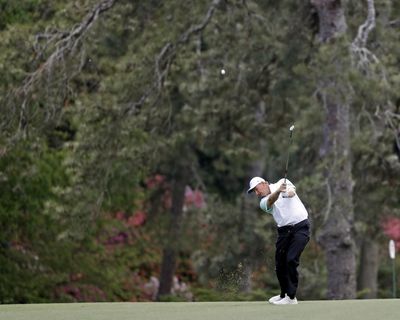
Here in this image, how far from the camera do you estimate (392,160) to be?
90.4 ft

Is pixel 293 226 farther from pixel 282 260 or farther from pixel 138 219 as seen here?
pixel 138 219

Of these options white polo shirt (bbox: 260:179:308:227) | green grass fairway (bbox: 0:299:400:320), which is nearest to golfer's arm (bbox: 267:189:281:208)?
white polo shirt (bbox: 260:179:308:227)

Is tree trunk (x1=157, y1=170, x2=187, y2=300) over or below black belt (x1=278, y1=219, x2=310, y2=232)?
below

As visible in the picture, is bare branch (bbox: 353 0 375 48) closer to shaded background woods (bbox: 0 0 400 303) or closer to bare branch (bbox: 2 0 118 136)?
shaded background woods (bbox: 0 0 400 303)

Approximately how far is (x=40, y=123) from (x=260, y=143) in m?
8.13

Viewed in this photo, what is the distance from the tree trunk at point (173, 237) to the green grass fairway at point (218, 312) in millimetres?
A: 20824

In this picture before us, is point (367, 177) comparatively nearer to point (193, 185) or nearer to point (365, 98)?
point (365, 98)

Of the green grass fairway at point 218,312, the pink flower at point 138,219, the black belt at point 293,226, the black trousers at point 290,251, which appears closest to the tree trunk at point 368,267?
the pink flower at point 138,219

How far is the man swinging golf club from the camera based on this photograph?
15184mm

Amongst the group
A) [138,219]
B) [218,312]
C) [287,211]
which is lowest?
[138,219]

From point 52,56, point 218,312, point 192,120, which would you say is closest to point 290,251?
point 218,312

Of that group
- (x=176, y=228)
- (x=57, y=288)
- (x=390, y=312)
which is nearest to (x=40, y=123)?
(x=57, y=288)

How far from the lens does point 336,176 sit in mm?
26562

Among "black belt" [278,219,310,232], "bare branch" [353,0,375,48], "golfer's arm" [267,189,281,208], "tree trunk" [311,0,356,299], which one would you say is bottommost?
"tree trunk" [311,0,356,299]
